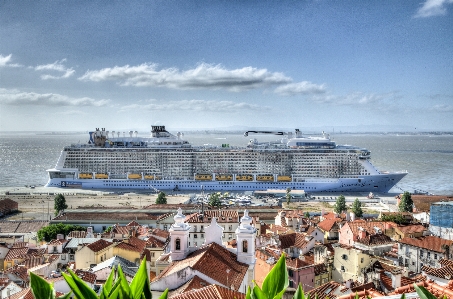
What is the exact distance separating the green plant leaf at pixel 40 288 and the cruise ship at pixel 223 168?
233ft

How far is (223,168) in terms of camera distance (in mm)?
77500

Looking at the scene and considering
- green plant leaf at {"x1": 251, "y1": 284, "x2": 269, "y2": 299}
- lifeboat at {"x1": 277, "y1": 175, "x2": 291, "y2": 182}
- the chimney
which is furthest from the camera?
lifeboat at {"x1": 277, "y1": 175, "x2": 291, "y2": 182}

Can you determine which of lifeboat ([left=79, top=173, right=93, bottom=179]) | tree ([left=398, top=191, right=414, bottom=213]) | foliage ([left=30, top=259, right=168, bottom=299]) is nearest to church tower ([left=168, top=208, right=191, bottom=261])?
foliage ([left=30, top=259, right=168, bottom=299])

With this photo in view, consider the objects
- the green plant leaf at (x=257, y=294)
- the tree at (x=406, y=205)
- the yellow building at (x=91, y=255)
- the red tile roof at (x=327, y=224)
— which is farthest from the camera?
the tree at (x=406, y=205)

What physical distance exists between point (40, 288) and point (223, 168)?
7499cm

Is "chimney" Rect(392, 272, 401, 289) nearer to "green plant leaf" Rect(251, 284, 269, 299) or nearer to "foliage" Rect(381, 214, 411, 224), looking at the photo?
"green plant leaf" Rect(251, 284, 269, 299)

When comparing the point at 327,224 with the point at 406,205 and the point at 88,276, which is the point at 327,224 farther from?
the point at 88,276

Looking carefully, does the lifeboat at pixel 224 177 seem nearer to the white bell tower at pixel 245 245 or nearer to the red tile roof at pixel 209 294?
the white bell tower at pixel 245 245

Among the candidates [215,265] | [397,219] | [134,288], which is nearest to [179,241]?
[215,265]

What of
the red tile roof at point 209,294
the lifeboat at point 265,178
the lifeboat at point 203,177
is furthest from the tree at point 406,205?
the red tile roof at point 209,294

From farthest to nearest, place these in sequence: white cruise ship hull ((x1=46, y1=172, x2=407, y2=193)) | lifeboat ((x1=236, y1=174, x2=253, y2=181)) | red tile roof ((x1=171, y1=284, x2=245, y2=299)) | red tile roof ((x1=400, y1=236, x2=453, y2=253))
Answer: lifeboat ((x1=236, y1=174, x2=253, y2=181)) < white cruise ship hull ((x1=46, y1=172, x2=407, y2=193)) < red tile roof ((x1=400, y1=236, x2=453, y2=253)) < red tile roof ((x1=171, y1=284, x2=245, y2=299))

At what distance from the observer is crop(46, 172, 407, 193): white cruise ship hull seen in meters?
72.7

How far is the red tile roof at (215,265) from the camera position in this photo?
1497 cm

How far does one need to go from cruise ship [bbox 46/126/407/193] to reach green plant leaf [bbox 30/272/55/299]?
7112 cm
